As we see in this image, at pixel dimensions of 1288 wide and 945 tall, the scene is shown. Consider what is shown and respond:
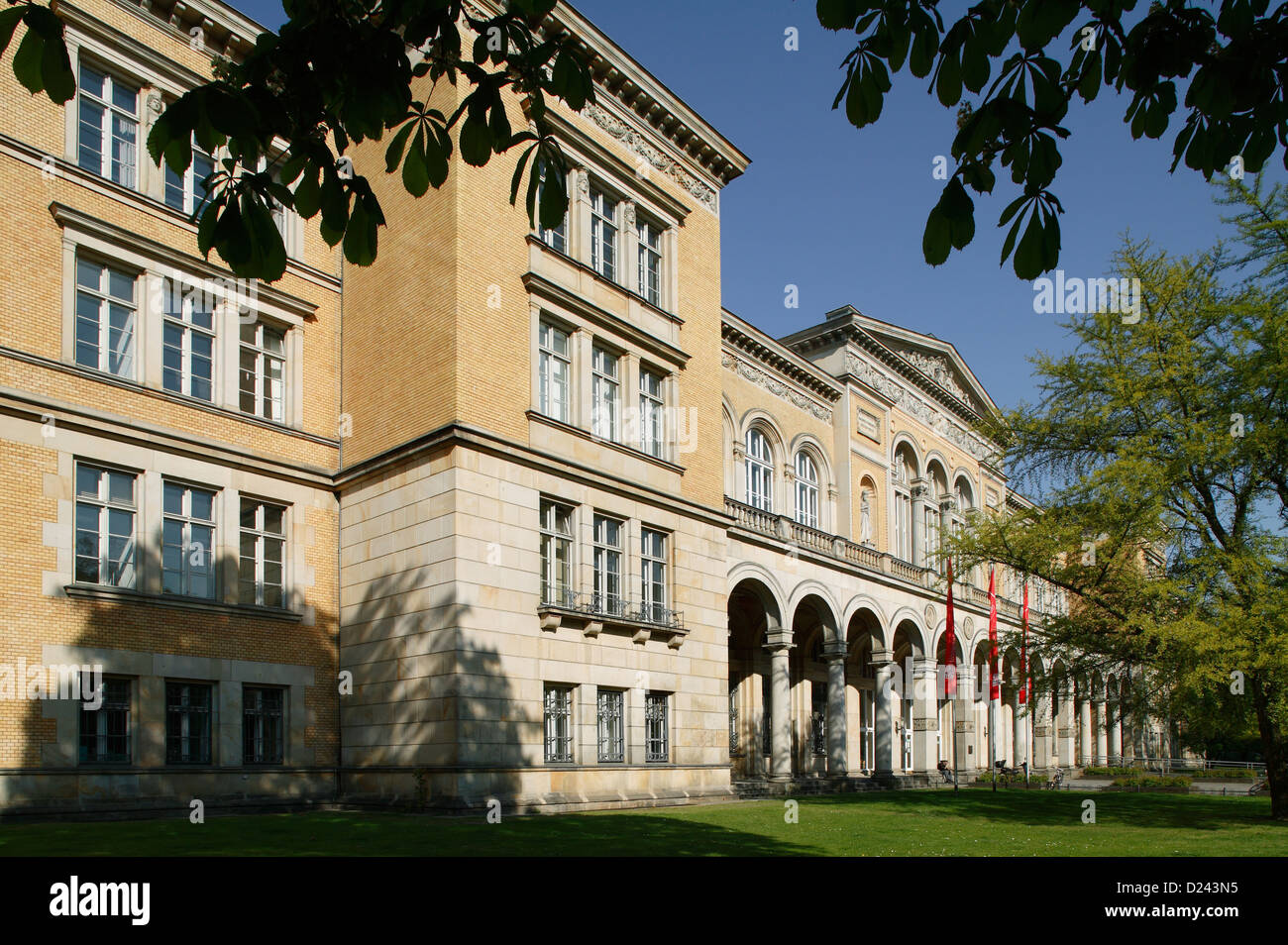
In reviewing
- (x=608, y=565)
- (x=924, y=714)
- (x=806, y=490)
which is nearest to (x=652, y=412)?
(x=608, y=565)

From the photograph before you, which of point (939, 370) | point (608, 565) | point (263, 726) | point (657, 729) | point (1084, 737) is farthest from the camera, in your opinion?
point (1084, 737)

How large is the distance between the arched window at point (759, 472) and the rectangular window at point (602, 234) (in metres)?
11.7

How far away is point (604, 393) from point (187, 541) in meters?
9.75

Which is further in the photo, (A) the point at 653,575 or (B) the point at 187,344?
(A) the point at 653,575

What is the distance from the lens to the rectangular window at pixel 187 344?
70.9 feet

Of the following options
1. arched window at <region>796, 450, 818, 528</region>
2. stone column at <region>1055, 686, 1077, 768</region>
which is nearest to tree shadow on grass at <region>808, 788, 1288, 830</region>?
arched window at <region>796, 450, 818, 528</region>

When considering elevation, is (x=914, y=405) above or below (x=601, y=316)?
above

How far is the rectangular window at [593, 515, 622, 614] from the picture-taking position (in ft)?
81.1

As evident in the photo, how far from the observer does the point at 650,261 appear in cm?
2844

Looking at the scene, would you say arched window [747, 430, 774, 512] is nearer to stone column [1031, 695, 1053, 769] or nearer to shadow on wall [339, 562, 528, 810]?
shadow on wall [339, 562, 528, 810]

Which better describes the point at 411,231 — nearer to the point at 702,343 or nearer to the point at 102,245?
the point at 102,245

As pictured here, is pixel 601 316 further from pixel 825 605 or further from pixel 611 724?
pixel 825 605

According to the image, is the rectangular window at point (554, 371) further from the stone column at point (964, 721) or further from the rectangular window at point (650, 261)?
the stone column at point (964, 721)

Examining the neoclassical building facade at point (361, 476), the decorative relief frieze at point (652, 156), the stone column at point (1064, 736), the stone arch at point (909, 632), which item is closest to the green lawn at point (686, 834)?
the neoclassical building facade at point (361, 476)
